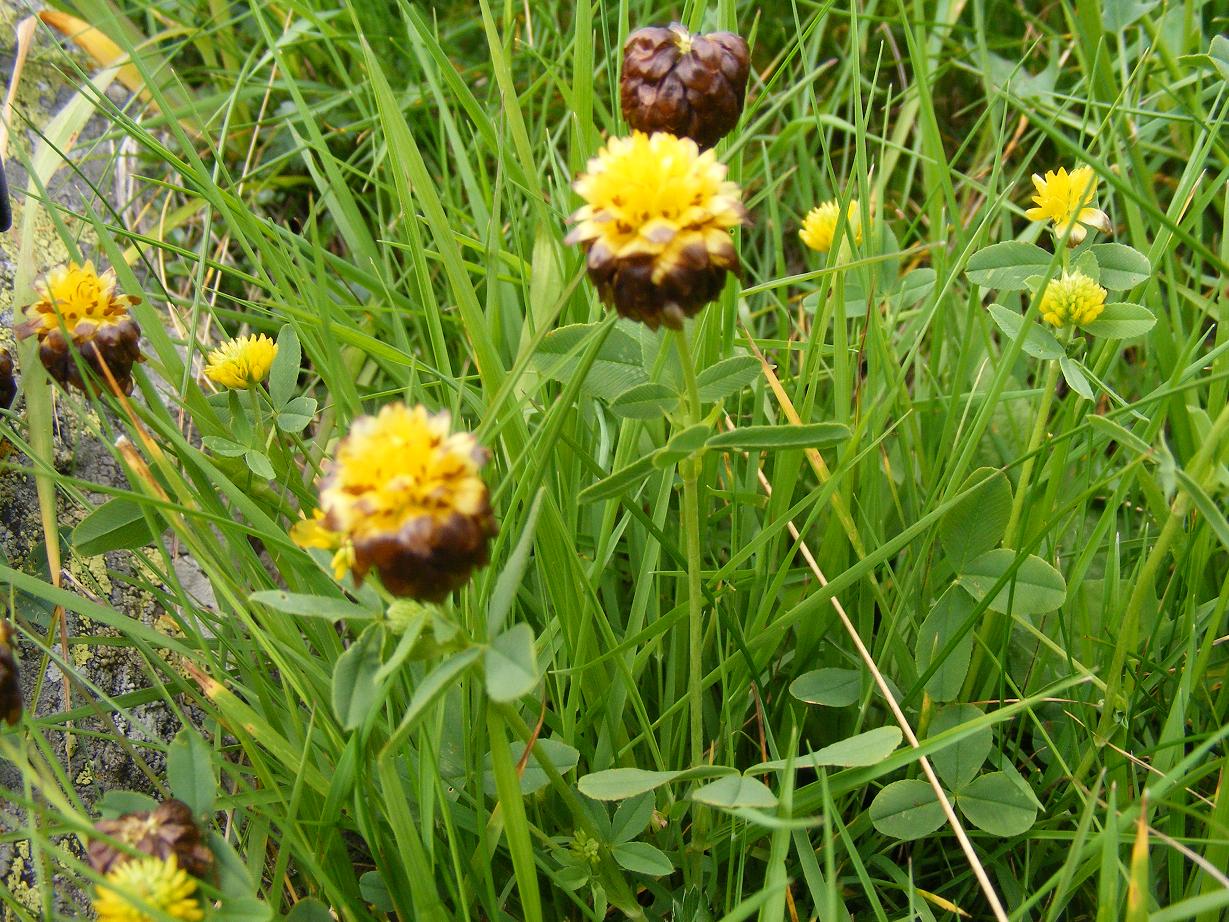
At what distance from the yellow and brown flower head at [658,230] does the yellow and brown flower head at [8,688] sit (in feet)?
1.97

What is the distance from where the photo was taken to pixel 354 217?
65.9 inches

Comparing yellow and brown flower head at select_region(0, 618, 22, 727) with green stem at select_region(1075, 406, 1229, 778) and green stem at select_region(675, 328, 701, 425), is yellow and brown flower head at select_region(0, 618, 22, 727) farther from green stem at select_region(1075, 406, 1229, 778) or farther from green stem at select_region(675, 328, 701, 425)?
green stem at select_region(1075, 406, 1229, 778)

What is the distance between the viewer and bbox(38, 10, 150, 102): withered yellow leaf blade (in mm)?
1963

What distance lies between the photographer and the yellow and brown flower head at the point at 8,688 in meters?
0.88

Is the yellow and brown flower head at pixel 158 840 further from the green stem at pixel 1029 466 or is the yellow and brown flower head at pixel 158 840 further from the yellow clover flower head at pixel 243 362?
the green stem at pixel 1029 466

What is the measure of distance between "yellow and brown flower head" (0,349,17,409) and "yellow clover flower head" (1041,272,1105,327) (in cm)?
123

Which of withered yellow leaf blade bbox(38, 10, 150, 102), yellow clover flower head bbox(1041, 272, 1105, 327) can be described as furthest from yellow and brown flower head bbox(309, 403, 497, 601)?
withered yellow leaf blade bbox(38, 10, 150, 102)

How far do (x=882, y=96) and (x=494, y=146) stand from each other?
1.18 m

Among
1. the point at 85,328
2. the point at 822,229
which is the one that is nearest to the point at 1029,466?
the point at 822,229

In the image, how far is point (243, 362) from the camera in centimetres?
122

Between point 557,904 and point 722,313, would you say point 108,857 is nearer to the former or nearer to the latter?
point 557,904

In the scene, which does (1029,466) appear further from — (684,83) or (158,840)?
(158,840)

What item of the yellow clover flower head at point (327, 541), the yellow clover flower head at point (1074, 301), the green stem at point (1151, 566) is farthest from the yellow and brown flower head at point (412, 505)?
the yellow clover flower head at point (1074, 301)

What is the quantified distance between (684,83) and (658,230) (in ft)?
0.98
